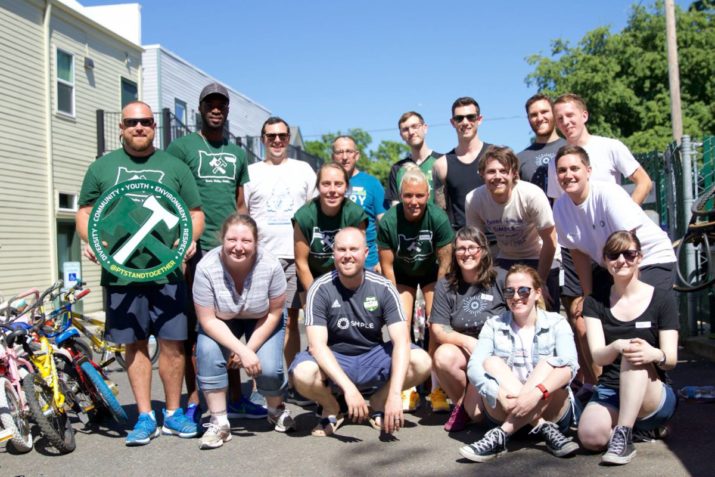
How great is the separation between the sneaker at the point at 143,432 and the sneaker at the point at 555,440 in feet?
8.18

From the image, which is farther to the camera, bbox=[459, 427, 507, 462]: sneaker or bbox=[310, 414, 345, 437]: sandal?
bbox=[310, 414, 345, 437]: sandal

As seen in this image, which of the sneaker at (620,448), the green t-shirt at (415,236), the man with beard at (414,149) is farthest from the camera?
the man with beard at (414,149)

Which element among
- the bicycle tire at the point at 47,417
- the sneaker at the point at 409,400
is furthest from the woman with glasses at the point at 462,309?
the bicycle tire at the point at 47,417

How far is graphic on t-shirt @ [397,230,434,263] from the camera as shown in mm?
5863

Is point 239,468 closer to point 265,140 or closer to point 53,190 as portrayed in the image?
point 265,140

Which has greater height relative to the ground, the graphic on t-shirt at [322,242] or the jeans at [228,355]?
the graphic on t-shirt at [322,242]

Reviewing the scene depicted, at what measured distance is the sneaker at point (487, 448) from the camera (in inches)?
174

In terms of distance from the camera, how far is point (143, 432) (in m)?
5.10

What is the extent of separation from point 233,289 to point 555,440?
2.29 meters

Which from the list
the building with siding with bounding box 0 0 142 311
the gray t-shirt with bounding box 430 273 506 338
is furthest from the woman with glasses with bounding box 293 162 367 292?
the building with siding with bounding box 0 0 142 311

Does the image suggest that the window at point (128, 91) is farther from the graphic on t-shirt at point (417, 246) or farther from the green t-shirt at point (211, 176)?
the graphic on t-shirt at point (417, 246)

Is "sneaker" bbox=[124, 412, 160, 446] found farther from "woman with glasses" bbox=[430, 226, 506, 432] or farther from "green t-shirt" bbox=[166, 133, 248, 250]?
"woman with glasses" bbox=[430, 226, 506, 432]

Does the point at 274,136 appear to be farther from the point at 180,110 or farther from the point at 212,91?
the point at 180,110

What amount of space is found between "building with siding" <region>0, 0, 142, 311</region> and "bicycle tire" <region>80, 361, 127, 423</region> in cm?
1166
